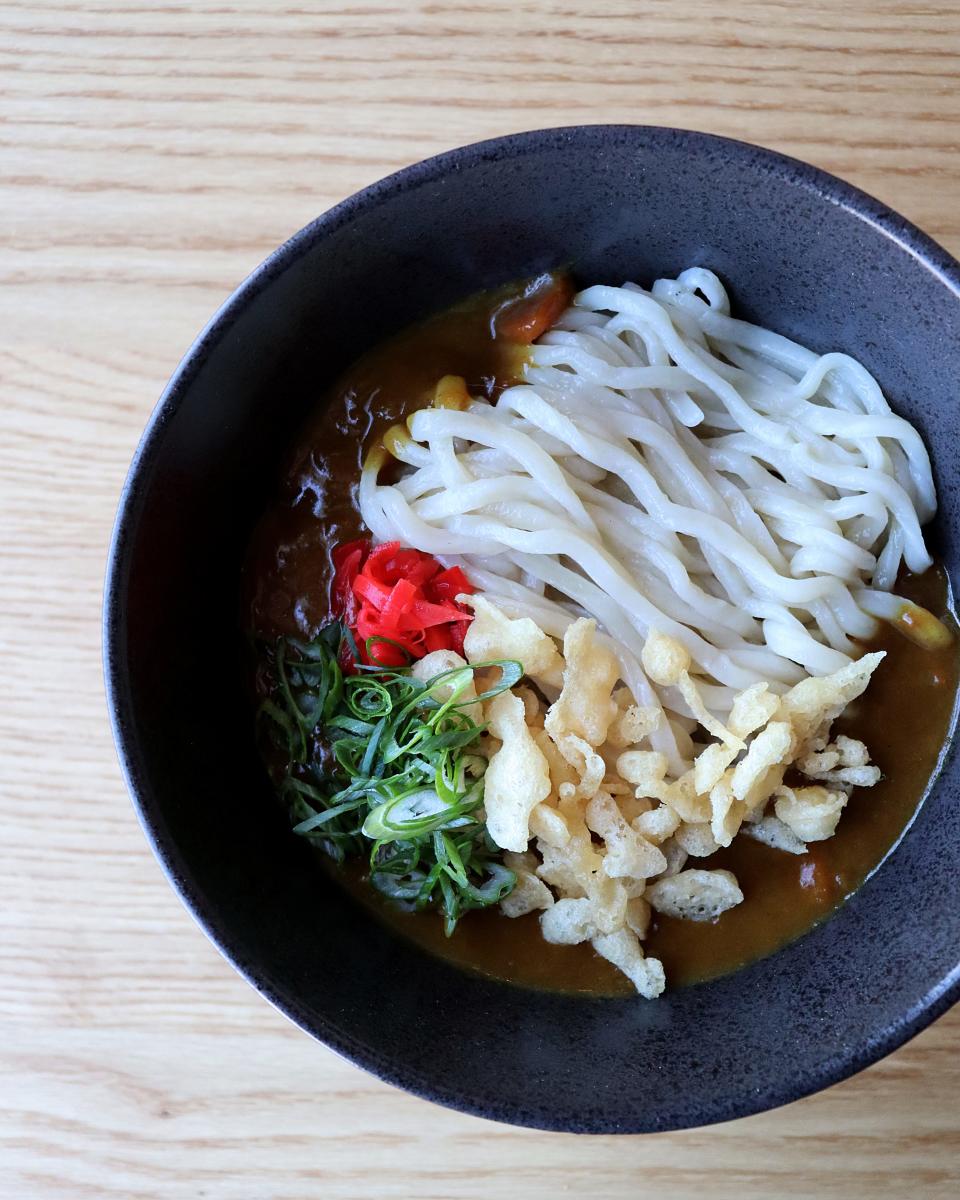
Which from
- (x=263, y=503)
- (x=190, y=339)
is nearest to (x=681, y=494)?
(x=263, y=503)

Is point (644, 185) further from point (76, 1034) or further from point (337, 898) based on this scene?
point (76, 1034)

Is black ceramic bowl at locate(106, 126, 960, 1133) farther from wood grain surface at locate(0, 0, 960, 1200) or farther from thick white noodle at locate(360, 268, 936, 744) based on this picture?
wood grain surface at locate(0, 0, 960, 1200)

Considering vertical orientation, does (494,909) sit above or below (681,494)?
below

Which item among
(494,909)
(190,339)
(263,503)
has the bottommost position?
(494,909)

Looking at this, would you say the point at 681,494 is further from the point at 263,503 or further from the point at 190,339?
the point at 190,339

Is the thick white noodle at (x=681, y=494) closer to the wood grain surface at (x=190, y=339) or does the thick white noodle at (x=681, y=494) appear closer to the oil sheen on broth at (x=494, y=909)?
the oil sheen on broth at (x=494, y=909)

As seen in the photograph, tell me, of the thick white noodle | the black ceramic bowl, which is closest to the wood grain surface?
the black ceramic bowl

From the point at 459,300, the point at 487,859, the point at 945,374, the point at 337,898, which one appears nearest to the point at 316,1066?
the point at 337,898
